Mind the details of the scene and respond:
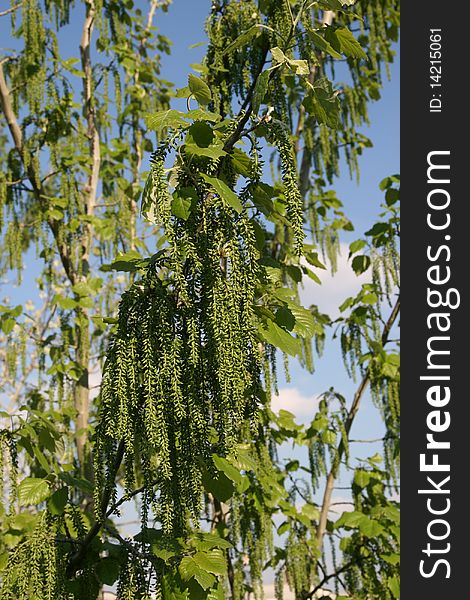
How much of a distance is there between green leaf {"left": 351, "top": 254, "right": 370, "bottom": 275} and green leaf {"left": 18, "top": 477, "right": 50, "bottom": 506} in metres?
3.22

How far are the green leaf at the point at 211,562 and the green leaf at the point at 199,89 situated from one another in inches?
53.1

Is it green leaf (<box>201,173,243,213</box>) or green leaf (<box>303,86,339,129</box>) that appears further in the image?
green leaf (<box>303,86,339,129</box>)

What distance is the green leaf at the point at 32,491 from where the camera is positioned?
2572 mm

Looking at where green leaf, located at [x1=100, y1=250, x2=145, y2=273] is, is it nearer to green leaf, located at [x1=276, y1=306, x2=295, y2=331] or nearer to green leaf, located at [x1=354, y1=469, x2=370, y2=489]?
green leaf, located at [x1=276, y1=306, x2=295, y2=331]

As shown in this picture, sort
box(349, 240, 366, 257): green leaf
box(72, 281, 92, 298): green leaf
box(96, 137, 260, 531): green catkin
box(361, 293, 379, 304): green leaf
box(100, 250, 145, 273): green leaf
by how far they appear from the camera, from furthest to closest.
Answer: box(349, 240, 366, 257): green leaf, box(72, 281, 92, 298): green leaf, box(361, 293, 379, 304): green leaf, box(100, 250, 145, 273): green leaf, box(96, 137, 260, 531): green catkin

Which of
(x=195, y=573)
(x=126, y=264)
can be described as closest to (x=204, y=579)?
(x=195, y=573)

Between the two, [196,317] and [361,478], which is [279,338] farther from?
[361,478]

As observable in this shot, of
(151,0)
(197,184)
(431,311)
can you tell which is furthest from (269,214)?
(151,0)

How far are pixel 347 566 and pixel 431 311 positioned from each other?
2.18 meters

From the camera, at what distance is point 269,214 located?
2180 mm

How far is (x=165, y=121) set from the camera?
2.03 metres

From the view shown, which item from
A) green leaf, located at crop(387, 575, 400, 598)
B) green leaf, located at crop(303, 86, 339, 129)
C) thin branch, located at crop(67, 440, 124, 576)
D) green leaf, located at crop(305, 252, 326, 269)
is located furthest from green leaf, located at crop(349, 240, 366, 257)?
thin branch, located at crop(67, 440, 124, 576)

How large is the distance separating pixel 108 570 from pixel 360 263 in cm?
347

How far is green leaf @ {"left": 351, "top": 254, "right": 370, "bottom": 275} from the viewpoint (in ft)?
17.6
